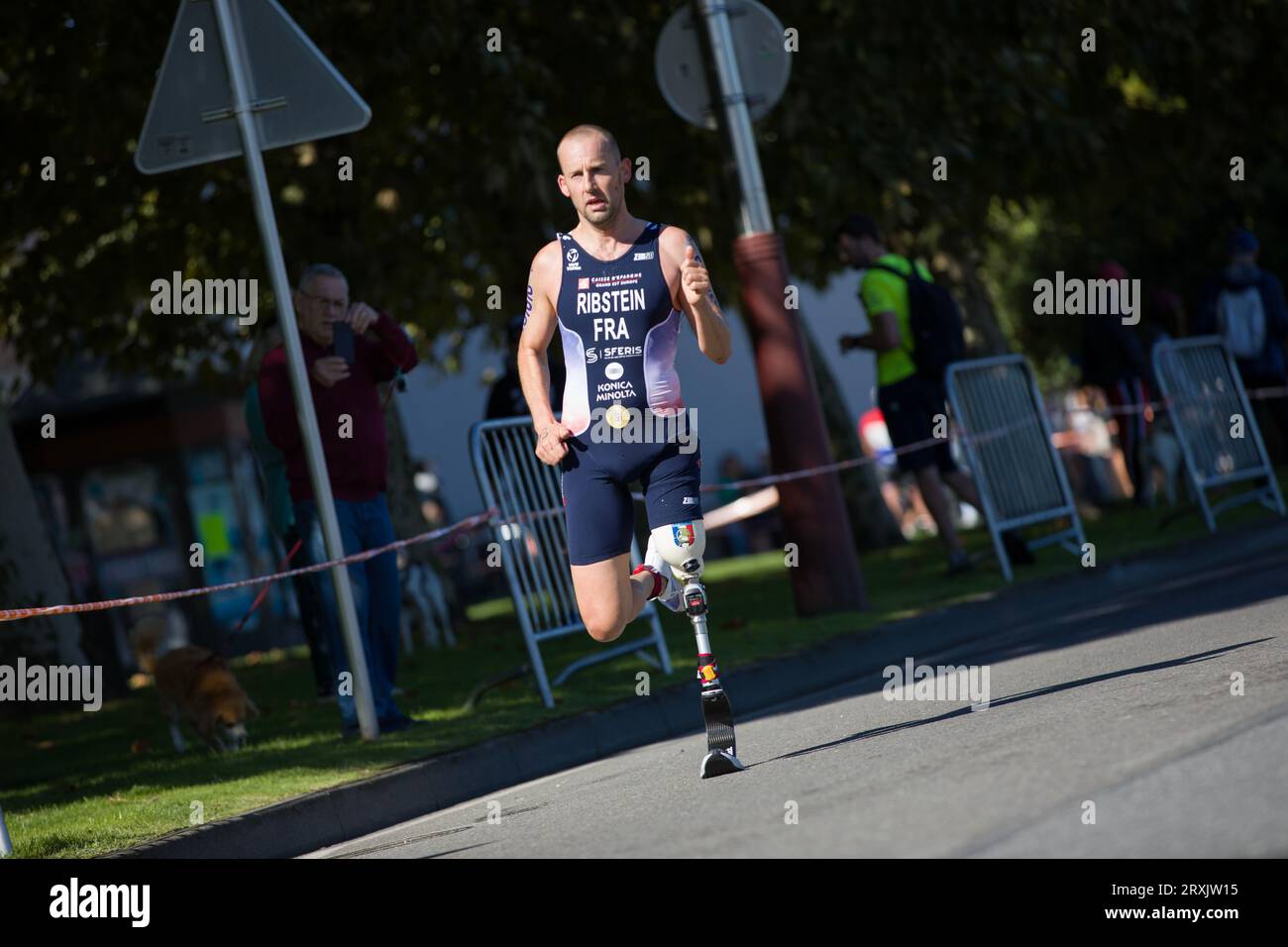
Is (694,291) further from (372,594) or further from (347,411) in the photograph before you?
(372,594)

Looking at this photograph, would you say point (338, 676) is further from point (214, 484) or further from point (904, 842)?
point (214, 484)

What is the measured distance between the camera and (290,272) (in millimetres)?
16312

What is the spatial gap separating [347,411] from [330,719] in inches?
74.7

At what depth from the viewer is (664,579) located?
6.96 meters

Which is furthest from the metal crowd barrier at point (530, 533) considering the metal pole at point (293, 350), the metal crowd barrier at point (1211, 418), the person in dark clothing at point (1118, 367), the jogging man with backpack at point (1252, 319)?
the person in dark clothing at point (1118, 367)

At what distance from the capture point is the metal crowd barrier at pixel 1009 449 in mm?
12320

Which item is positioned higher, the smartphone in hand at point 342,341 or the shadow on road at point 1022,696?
the smartphone in hand at point 342,341

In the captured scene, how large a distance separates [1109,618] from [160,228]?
972 cm

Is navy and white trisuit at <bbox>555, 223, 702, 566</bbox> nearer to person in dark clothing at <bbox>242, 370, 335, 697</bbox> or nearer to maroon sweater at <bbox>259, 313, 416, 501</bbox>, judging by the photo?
maroon sweater at <bbox>259, 313, 416, 501</bbox>

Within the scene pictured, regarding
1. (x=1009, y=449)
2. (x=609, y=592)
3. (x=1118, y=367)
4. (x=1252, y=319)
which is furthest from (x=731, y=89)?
(x=1118, y=367)

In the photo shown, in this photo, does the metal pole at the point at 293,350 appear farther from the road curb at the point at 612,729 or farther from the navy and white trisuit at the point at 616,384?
the navy and white trisuit at the point at 616,384

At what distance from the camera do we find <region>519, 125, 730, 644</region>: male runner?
6543 millimetres

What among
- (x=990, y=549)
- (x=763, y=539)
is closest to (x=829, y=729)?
(x=990, y=549)

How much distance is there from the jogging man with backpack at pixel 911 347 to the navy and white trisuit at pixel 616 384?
6056 millimetres
